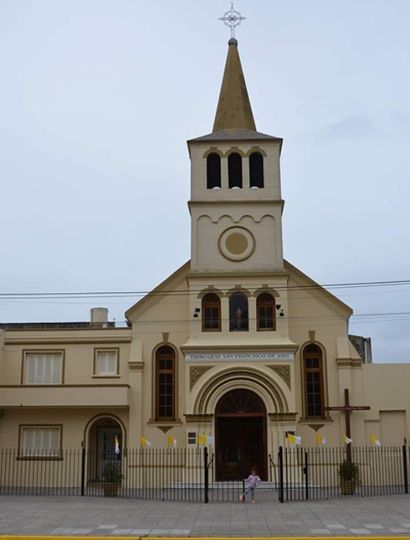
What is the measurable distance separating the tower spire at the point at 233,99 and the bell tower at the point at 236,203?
99 cm

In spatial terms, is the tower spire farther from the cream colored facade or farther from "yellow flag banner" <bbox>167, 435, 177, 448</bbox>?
"yellow flag banner" <bbox>167, 435, 177, 448</bbox>

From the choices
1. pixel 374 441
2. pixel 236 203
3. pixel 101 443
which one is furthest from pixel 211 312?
pixel 374 441

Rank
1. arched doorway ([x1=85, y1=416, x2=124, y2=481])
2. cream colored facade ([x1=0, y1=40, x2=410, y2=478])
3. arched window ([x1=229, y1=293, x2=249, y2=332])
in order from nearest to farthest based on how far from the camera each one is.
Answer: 1. cream colored facade ([x1=0, y1=40, x2=410, y2=478])
2. arched window ([x1=229, y1=293, x2=249, y2=332])
3. arched doorway ([x1=85, y1=416, x2=124, y2=481])

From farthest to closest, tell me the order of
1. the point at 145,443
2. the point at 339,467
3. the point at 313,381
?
1. the point at 313,381
2. the point at 145,443
3. the point at 339,467

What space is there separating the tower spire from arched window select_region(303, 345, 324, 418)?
11.9 meters

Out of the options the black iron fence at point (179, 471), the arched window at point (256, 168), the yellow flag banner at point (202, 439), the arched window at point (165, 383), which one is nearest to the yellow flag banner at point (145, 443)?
the black iron fence at point (179, 471)

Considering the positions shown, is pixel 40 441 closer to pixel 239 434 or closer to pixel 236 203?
pixel 239 434

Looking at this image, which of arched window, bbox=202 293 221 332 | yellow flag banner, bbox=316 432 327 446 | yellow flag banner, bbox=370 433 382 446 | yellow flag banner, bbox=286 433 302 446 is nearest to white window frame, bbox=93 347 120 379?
arched window, bbox=202 293 221 332

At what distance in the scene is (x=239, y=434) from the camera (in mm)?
34625

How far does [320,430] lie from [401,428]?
13.0 feet

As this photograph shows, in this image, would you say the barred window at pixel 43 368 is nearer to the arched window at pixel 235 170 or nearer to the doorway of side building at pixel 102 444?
the doorway of side building at pixel 102 444

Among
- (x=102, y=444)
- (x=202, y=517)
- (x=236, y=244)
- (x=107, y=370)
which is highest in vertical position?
(x=236, y=244)

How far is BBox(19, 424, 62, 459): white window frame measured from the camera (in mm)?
35312

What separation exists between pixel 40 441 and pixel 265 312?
12162 mm
